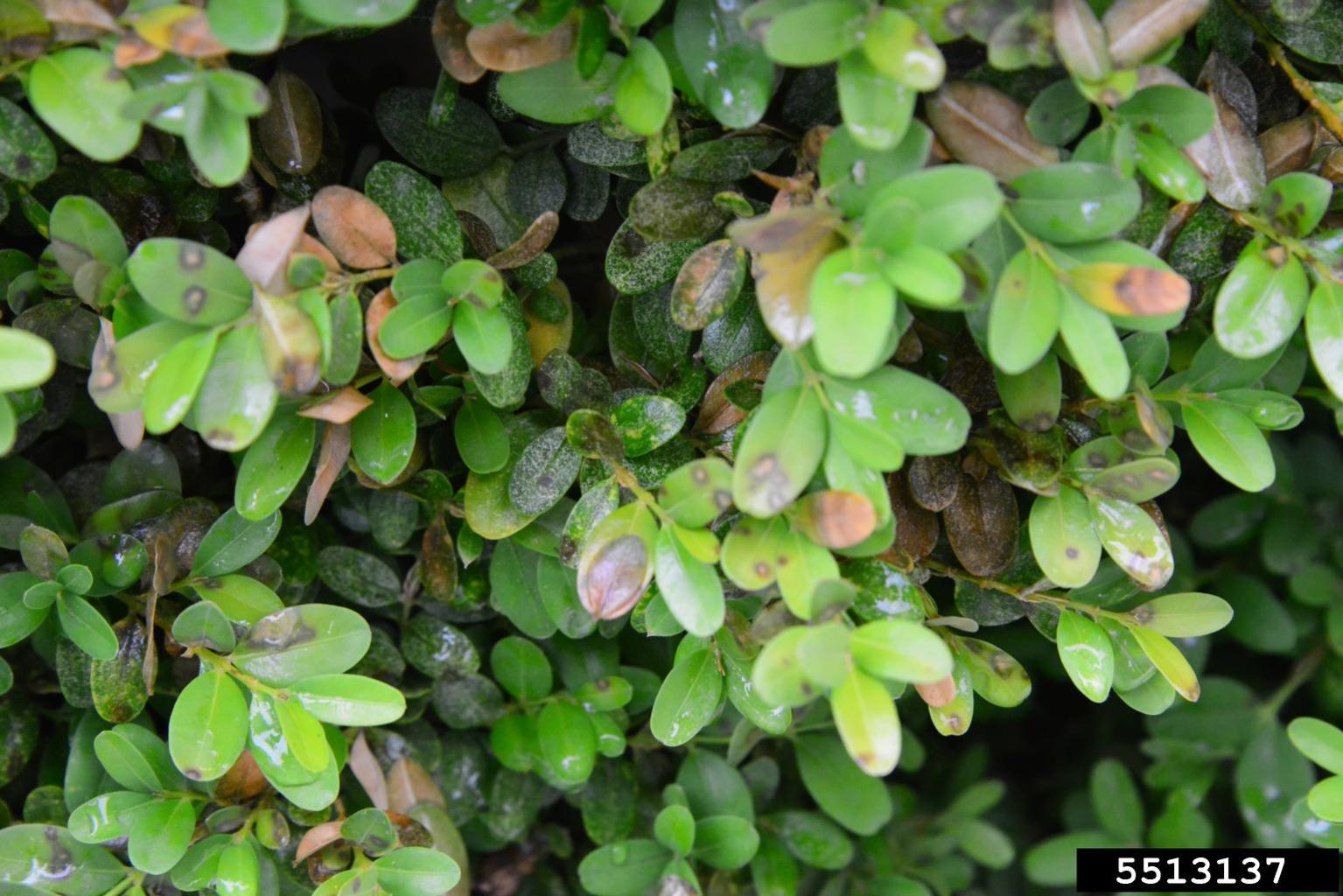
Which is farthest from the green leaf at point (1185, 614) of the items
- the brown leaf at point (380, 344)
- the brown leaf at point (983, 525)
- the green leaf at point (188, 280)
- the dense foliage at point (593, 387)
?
the green leaf at point (188, 280)

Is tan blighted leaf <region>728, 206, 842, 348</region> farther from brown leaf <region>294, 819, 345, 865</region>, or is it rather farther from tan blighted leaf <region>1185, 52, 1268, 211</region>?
brown leaf <region>294, 819, 345, 865</region>

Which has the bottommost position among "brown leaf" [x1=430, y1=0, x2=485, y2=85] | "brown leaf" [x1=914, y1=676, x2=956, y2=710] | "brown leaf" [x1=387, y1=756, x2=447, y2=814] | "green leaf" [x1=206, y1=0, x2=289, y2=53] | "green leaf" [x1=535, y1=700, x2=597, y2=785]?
"brown leaf" [x1=387, y1=756, x2=447, y2=814]

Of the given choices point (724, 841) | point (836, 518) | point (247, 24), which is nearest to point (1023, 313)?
point (836, 518)

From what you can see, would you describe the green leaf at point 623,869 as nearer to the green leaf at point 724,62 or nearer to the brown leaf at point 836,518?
the brown leaf at point 836,518

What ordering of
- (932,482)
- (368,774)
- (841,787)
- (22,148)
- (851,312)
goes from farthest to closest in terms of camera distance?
(841,787) → (368,774) → (932,482) → (22,148) → (851,312)

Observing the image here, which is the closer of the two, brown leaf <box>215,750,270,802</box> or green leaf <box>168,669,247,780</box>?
green leaf <box>168,669,247,780</box>

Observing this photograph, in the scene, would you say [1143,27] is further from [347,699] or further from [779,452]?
[347,699]

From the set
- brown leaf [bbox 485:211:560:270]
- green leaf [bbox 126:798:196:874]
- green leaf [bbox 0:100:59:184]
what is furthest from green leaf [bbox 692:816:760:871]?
green leaf [bbox 0:100:59:184]
